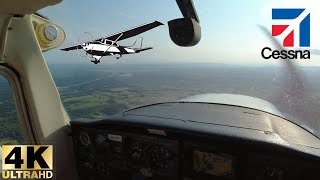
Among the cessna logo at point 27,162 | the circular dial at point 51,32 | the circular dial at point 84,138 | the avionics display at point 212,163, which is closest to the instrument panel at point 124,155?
the circular dial at point 84,138

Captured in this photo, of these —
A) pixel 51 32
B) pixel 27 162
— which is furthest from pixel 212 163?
pixel 51 32

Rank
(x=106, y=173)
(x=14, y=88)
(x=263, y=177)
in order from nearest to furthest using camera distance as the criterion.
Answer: (x=263, y=177)
(x=14, y=88)
(x=106, y=173)

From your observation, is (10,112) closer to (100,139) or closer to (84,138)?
(84,138)

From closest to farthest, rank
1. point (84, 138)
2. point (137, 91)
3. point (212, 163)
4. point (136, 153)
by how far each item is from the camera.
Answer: point (212, 163), point (136, 153), point (84, 138), point (137, 91)

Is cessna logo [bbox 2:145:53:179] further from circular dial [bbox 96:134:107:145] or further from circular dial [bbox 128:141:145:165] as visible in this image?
circular dial [bbox 128:141:145:165]

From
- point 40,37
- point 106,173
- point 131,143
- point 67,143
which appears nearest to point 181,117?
point 131,143

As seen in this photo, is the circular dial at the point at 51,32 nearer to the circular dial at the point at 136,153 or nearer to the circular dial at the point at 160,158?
the circular dial at the point at 136,153

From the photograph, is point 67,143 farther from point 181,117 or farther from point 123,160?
point 181,117
